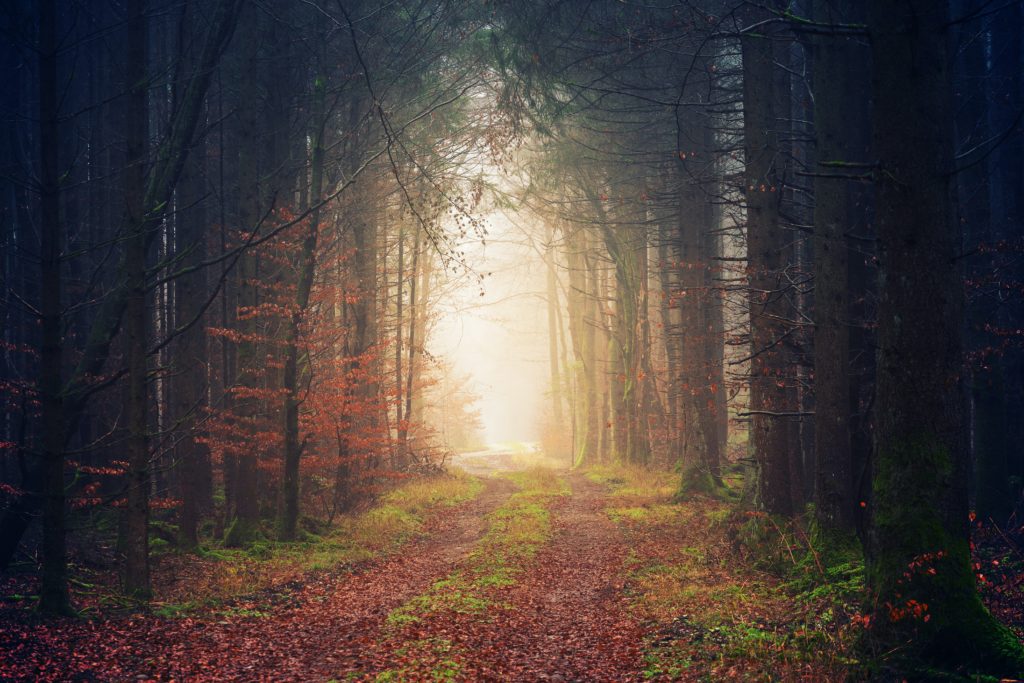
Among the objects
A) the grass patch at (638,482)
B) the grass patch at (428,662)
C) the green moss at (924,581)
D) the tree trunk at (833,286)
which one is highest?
the tree trunk at (833,286)

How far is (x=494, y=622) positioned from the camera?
27.5 feet

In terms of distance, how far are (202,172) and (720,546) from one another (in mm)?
12924

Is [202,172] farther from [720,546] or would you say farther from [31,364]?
[720,546]

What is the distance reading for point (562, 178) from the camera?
22656mm

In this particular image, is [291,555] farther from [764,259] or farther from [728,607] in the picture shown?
[764,259]

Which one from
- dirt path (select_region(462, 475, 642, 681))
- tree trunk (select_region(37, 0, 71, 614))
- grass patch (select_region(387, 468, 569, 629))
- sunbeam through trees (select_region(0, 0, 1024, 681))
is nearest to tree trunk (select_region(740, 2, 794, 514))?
sunbeam through trees (select_region(0, 0, 1024, 681))

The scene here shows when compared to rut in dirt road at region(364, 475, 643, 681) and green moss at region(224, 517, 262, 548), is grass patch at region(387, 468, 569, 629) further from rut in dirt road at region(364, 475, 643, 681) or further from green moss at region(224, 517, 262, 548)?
green moss at region(224, 517, 262, 548)

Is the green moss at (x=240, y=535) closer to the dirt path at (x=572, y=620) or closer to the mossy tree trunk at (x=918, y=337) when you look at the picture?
the dirt path at (x=572, y=620)

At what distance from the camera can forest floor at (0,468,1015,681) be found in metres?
6.44

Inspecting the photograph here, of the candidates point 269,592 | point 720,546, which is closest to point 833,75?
point 720,546

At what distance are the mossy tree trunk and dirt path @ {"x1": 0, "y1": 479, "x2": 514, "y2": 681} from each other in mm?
5159

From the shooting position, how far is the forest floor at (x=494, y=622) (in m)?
6.44

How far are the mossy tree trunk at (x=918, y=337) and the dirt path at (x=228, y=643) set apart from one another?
16.9 feet

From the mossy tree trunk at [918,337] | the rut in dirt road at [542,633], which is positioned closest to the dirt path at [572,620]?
the rut in dirt road at [542,633]
